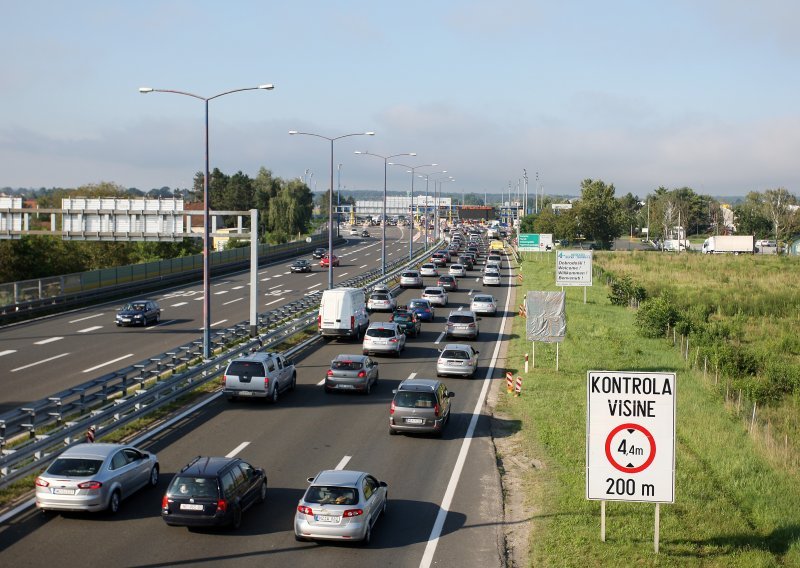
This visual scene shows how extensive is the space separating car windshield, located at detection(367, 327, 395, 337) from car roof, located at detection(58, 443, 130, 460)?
20.0m

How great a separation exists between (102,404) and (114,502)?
30.6 feet

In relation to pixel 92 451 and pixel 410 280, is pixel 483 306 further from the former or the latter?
pixel 92 451

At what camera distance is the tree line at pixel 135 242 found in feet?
218

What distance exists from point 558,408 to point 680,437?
402 cm

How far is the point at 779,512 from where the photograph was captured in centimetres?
1797

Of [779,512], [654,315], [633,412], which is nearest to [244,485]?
[633,412]

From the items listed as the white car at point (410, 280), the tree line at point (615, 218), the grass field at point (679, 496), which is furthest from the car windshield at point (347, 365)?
the tree line at point (615, 218)

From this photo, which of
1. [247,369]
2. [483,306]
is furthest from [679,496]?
[483,306]

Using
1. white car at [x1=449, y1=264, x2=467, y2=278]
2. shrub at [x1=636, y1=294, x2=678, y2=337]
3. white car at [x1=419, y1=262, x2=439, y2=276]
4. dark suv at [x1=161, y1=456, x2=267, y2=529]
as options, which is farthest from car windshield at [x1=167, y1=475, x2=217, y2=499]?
white car at [x1=419, y1=262, x2=439, y2=276]

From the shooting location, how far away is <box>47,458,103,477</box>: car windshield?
16.4m

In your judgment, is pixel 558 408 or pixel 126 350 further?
pixel 126 350

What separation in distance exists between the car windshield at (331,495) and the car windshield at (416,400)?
26.5 feet

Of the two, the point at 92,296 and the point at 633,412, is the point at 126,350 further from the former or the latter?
the point at 633,412

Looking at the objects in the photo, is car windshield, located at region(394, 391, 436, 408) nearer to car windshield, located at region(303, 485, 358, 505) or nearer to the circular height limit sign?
car windshield, located at region(303, 485, 358, 505)
